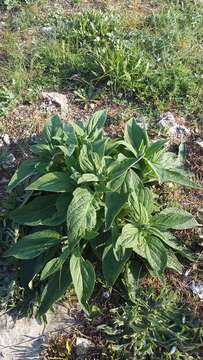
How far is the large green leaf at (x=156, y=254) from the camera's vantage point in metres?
3.76

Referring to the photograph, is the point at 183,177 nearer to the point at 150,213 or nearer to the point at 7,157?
the point at 150,213

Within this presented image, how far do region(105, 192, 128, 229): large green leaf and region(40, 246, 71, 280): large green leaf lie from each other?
34 centimetres

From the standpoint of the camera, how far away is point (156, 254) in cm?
381

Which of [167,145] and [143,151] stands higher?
[143,151]

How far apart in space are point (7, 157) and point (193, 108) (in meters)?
1.80

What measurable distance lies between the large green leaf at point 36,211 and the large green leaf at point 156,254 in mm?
733

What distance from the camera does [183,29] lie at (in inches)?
234

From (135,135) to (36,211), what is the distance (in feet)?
3.25

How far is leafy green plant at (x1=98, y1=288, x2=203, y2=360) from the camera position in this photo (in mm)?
3656

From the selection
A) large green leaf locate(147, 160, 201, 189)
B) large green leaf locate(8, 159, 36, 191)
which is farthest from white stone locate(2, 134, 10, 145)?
large green leaf locate(147, 160, 201, 189)

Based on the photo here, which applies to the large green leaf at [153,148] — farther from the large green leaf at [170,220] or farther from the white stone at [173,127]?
the white stone at [173,127]

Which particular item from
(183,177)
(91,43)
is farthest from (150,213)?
(91,43)

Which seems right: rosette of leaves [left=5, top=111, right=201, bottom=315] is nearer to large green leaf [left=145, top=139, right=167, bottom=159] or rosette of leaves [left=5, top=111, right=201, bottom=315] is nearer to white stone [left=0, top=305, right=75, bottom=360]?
large green leaf [left=145, top=139, right=167, bottom=159]

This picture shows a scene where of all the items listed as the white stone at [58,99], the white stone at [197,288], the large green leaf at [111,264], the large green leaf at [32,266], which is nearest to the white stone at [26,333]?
the large green leaf at [32,266]
